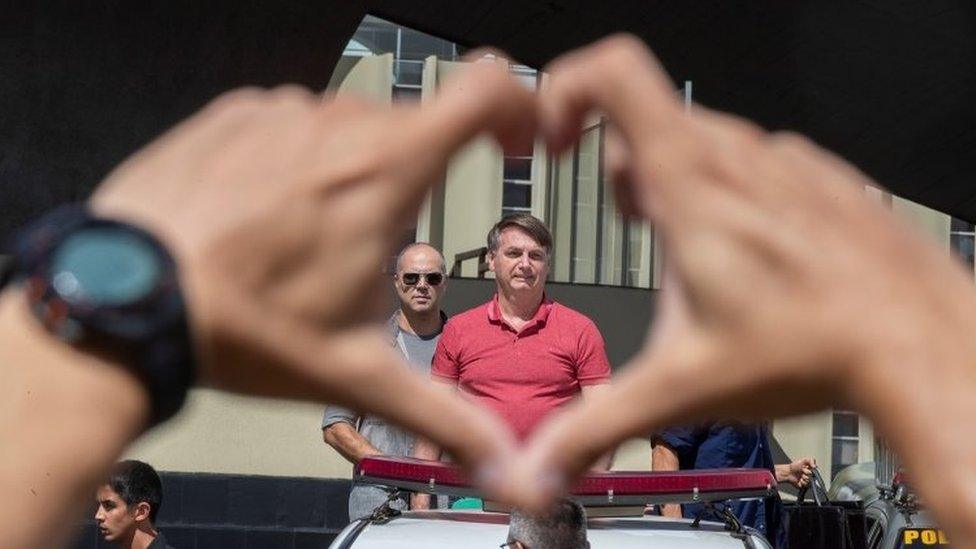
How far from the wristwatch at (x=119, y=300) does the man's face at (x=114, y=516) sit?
4575 millimetres

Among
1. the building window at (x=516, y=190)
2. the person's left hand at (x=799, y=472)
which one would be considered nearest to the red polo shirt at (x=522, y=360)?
the person's left hand at (x=799, y=472)

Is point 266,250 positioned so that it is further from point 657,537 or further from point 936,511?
point 657,537

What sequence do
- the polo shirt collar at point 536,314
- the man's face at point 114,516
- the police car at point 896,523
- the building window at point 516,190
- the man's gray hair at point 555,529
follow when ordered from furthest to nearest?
the building window at point 516,190 → the man's face at point 114,516 → the police car at point 896,523 → the polo shirt collar at point 536,314 → the man's gray hair at point 555,529

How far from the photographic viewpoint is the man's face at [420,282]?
4992mm

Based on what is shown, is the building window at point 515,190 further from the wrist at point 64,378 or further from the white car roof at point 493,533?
the wrist at point 64,378

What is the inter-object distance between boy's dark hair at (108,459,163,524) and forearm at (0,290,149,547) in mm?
4543

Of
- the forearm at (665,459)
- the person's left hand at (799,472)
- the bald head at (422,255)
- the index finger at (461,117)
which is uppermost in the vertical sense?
the bald head at (422,255)

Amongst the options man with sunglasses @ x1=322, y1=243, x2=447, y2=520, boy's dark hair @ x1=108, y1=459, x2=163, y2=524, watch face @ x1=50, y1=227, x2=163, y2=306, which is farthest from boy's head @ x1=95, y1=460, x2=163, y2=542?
watch face @ x1=50, y1=227, x2=163, y2=306

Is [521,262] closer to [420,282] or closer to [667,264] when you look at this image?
[420,282]

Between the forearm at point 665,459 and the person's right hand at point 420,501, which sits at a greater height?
the forearm at point 665,459

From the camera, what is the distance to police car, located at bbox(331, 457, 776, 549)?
3730mm

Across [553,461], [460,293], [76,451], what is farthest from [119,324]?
[460,293]

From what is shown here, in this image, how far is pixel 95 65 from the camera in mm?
8398

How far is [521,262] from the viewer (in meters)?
4.49
